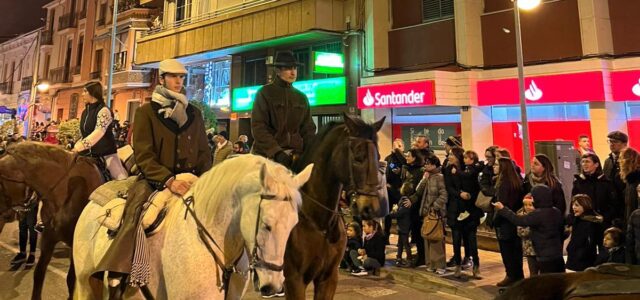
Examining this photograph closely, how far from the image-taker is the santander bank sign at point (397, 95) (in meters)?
14.9

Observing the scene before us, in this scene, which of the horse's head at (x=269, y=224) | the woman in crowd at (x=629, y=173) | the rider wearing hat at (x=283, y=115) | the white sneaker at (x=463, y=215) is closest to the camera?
the horse's head at (x=269, y=224)

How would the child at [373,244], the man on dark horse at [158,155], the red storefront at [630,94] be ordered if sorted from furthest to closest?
the red storefront at [630,94] → the child at [373,244] → the man on dark horse at [158,155]

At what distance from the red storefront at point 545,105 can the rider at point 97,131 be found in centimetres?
1188

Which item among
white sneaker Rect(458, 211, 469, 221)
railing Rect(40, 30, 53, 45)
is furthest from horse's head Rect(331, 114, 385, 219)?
railing Rect(40, 30, 53, 45)

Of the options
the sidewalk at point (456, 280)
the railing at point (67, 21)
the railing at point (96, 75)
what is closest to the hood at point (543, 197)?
the sidewalk at point (456, 280)

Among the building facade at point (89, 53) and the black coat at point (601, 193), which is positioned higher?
the building facade at point (89, 53)

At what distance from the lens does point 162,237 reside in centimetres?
303

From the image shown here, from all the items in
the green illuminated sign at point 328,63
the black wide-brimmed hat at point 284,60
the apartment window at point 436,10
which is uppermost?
the apartment window at point 436,10

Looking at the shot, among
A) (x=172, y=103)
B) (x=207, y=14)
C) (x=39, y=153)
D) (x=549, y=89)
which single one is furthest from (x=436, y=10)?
(x=172, y=103)

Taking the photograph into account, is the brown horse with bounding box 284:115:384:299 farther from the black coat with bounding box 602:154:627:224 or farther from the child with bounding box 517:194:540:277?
the black coat with bounding box 602:154:627:224

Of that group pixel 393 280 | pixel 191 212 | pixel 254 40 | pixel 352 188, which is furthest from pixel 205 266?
pixel 254 40

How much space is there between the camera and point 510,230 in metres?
6.96

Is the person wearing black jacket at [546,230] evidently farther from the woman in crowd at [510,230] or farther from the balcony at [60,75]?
the balcony at [60,75]

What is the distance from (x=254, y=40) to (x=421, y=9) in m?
7.23
